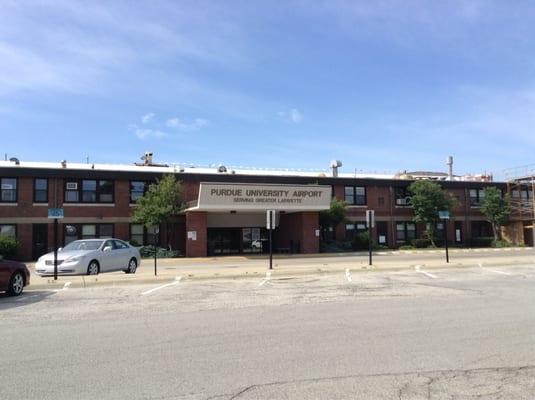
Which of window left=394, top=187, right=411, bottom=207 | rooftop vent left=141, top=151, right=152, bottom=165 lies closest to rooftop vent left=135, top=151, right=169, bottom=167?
rooftop vent left=141, top=151, right=152, bottom=165

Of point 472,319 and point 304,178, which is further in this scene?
point 304,178

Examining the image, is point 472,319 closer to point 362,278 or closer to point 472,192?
point 362,278

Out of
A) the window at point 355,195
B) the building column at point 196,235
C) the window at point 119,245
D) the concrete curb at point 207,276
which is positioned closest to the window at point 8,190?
the building column at point 196,235

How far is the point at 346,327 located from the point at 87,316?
517 centimetres

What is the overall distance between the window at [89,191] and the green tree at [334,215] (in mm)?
15337

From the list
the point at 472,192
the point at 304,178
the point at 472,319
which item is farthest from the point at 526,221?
the point at 472,319

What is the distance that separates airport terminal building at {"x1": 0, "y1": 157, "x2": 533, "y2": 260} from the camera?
35438 mm

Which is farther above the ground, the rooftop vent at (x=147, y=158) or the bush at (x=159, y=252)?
the rooftop vent at (x=147, y=158)

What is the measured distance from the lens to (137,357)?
283 inches

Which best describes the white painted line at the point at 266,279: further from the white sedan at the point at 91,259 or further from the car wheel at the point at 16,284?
the car wheel at the point at 16,284

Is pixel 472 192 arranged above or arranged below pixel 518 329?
above

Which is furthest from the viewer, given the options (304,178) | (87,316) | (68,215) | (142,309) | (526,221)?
(526,221)

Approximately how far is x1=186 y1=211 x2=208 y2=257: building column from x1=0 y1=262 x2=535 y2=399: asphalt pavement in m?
20.7

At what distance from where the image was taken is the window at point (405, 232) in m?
46.4
